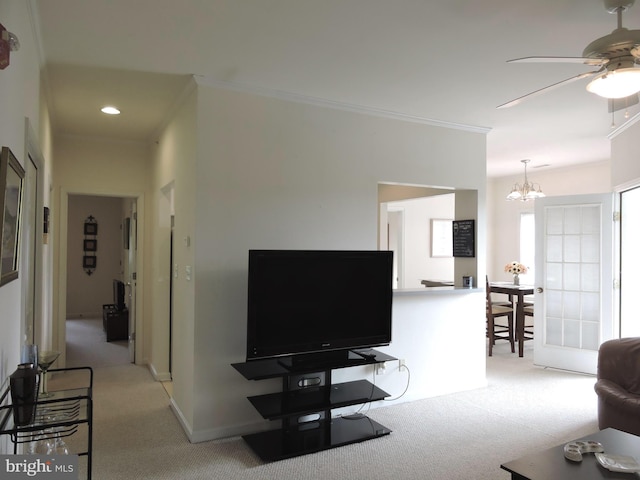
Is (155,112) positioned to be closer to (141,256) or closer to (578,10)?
(141,256)

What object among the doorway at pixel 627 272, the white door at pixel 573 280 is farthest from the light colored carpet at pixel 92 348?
the doorway at pixel 627 272

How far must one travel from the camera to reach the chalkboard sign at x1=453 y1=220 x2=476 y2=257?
4.70 m

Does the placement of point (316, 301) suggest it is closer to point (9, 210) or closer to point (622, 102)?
point (9, 210)

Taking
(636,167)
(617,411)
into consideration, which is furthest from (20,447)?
(636,167)

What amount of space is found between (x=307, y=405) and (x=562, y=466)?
1.69 metres

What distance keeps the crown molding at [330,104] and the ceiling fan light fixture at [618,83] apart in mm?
2022

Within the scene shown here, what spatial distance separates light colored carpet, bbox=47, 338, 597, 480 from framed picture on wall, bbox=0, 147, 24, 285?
1641 millimetres

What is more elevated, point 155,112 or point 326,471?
point 155,112

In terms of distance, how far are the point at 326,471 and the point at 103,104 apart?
337 centimetres

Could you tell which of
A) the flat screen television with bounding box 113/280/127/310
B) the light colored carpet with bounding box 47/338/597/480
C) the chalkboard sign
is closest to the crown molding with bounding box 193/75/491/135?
the chalkboard sign

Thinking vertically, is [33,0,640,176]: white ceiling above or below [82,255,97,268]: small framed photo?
above

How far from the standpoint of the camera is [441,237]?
26.9 ft

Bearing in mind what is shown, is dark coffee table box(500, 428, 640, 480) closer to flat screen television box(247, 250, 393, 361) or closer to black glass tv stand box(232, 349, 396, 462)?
black glass tv stand box(232, 349, 396, 462)

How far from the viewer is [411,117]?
168 inches
